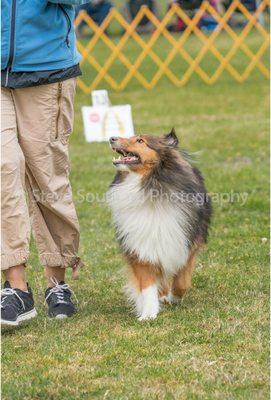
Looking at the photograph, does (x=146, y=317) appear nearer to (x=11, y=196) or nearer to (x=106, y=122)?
(x=11, y=196)

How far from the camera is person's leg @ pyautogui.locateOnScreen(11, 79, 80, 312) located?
14.5 ft

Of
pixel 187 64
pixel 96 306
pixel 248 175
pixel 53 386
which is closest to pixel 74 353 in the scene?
pixel 53 386

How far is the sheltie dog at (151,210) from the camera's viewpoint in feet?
14.7

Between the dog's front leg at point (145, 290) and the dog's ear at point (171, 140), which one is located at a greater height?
the dog's ear at point (171, 140)

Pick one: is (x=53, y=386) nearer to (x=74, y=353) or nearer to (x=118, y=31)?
(x=74, y=353)

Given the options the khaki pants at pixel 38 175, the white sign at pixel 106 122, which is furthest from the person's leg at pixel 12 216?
the white sign at pixel 106 122

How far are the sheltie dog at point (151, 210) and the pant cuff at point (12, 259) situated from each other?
58cm

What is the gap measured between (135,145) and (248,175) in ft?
13.0

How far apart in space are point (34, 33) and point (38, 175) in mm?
749

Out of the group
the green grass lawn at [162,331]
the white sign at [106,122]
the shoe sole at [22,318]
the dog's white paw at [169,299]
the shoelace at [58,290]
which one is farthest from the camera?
the white sign at [106,122]

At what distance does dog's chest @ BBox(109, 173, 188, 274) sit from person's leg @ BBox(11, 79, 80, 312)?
12.9 inches

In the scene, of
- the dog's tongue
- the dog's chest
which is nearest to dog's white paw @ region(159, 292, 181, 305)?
the dog's chest

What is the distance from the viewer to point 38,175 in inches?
177

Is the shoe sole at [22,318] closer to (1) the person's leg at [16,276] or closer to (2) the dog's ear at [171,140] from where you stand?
(1) the person's leg at [16,276]
